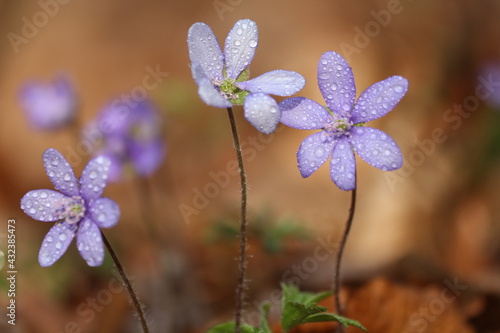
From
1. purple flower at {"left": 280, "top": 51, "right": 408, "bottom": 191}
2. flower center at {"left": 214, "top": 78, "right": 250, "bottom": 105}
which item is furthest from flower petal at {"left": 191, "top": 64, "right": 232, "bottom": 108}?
purple flower at {"left": 280, "top": 51, "right": 408, "bottom": 191}

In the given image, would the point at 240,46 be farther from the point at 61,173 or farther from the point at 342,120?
the point at 61,173

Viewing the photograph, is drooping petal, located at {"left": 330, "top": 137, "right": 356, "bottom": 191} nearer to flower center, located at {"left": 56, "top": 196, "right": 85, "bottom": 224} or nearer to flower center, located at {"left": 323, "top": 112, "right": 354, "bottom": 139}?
flower center, located at {"left": 323, "top": 112, "right": 354, "bottom": 139}

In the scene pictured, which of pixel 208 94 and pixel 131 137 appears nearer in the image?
pixel 208 94

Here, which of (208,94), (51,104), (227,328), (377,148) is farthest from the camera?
(51,104)

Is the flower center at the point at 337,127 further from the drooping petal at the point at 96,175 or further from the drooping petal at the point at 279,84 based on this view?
the drooping petal at the point at 96,175

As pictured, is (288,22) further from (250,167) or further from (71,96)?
(71,96)

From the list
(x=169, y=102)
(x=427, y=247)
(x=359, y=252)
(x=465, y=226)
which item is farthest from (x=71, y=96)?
(x=465, y=226)

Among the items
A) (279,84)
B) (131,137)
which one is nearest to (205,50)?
(279,84)
